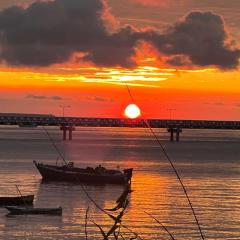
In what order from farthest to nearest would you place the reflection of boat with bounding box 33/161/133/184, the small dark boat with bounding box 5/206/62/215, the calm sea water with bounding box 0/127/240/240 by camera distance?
the reflection of boat with bounding box 33/161/133/184
the small dark boat with bounding box 5/206/62/215
the calm sea water with bounding box 0/127/240/240

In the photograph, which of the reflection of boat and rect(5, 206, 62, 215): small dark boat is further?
the reflection of boat

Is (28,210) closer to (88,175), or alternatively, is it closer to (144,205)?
(144,205)

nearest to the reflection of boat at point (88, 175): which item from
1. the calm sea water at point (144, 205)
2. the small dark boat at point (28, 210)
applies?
the calm sea water at point (144, 205)

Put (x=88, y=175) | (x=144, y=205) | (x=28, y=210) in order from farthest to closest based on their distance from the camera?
(x=88, y=175) → (x=144, y=205) → (x=28, y=210)

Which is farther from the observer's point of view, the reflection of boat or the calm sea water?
the reflection of boat

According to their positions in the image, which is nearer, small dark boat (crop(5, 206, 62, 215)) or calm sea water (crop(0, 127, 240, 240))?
calm sea water (crop(0, 127, 240, 240))

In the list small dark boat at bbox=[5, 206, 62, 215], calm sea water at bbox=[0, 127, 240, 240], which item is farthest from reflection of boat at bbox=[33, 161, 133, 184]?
small dark boat at bbox=[5, 206, 62, 215]

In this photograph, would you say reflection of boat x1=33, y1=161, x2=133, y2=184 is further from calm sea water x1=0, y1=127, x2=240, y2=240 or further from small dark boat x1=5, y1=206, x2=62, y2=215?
small dark boat x1=5, y1=206, x2=62, y2=215

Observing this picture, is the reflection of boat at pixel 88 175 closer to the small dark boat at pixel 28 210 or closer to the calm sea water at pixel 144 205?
the calm sea water at pixel 144 205

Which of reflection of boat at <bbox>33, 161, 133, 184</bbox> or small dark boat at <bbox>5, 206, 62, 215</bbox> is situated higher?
reflection of boat at <bbox>33, 161, 133, 184</bbox>

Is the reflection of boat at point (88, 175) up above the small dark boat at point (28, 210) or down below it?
above

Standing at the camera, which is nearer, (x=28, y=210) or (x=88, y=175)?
(x=28, y=210)

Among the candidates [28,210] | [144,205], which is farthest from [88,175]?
[28,210]

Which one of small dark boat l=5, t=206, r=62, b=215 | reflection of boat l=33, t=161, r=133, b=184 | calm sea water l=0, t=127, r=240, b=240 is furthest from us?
reflection of boat l=33, t=161, r=133, b=184
